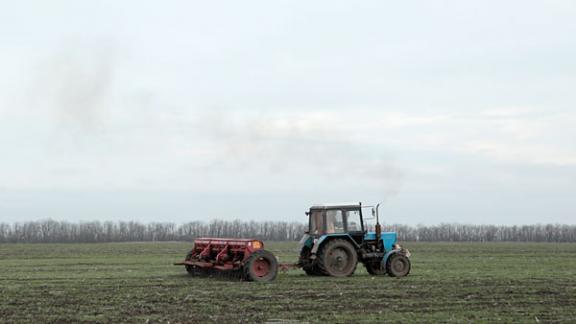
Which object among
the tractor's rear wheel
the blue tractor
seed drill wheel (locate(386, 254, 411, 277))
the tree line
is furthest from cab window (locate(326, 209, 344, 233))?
the tree line

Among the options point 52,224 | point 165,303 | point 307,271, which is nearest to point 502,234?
point 52,224

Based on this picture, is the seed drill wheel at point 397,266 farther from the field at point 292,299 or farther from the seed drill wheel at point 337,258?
the seed drill wheel at point 337,258

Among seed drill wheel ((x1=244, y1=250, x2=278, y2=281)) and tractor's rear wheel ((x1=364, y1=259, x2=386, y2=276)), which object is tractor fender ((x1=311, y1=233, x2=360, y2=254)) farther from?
seed drill wheel ((x1=244, y1=250, x2=278, y2=281))

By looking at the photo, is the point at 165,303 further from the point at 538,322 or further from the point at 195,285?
the point at 538,322

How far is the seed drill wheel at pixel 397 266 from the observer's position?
22.4 metres

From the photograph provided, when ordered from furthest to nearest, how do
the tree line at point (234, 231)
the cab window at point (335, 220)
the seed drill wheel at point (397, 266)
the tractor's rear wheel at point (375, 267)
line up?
1. the tree line at point (234, 231)
2. the tractor's rear wheel at point (375, 267)
3. the cab window at point (335, 220)
4. the seed drill wheel at point (397, 266)

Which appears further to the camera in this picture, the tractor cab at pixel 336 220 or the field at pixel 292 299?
the tractor cab at pixel 336 220

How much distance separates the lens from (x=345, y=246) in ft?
72.7

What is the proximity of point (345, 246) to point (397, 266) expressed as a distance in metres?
1.84

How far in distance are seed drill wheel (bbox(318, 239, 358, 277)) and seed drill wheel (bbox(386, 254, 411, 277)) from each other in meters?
1.12

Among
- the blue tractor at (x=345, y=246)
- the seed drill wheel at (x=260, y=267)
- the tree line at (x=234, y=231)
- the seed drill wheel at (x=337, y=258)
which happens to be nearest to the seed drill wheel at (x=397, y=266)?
the blue tractor at (x=345, y=246)

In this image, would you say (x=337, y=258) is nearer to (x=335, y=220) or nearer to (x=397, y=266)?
(x=335, y=220)

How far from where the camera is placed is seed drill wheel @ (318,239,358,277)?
22.0 m

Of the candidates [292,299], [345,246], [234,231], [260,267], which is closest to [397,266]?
[345,246]
